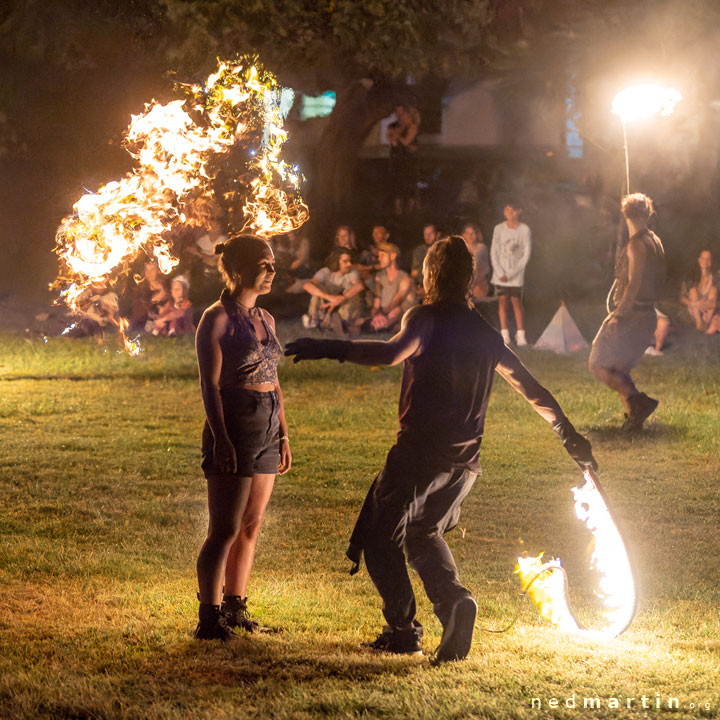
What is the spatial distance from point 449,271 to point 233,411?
3.87 feet

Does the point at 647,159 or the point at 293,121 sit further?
the point at 647,159

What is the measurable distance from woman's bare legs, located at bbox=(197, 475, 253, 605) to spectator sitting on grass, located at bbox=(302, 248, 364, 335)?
14205 millimetres

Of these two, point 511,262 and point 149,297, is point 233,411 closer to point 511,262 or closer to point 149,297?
point 511,262

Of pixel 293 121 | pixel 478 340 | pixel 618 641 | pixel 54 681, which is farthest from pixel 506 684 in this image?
pixel 293 121

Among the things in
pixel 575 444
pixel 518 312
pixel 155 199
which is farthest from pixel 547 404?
pixel 518 312

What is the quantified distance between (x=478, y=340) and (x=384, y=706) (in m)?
1.66

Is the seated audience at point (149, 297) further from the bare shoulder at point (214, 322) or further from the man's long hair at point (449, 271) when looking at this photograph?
the man's long hair at point (449, 271)

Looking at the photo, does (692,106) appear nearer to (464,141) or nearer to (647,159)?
(647,159)

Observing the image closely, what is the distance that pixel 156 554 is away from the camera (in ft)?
24.8

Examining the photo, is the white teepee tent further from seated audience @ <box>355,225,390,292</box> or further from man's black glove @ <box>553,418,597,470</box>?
man's black glove @ <box>553,418,597,470</box>

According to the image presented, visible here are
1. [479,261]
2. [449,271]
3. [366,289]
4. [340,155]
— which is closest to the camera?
[449,271]

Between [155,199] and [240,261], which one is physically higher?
[155,199]

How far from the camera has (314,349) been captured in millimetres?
4957

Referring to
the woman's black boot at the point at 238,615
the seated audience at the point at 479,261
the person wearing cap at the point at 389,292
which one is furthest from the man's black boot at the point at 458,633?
the seated audience at the point at 479,261
